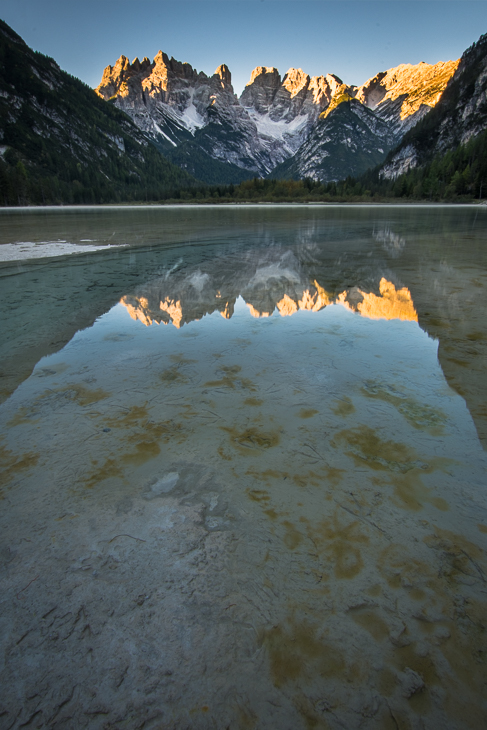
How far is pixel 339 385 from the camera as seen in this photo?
15.2 feet

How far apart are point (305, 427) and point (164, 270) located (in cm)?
998

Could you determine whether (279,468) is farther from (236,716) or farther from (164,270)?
(164,270)

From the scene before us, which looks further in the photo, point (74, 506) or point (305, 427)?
point (305, 427)

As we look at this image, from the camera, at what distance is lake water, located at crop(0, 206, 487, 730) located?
5.74ft

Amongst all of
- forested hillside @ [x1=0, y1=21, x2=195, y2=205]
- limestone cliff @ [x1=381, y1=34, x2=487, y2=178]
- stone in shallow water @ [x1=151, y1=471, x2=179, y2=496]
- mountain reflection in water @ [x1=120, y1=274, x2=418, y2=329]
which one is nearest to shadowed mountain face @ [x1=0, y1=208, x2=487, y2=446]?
mountain reflection in water @ [x1=120, y1=274, x2=418, y2=329]

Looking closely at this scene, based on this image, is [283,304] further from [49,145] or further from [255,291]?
[49,145]

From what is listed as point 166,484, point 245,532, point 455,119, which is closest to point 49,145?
point 455,119

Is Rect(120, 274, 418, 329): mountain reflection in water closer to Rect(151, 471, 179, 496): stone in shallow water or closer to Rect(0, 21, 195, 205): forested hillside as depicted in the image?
Rect(151, 471, 179, 496): stone in shallow water

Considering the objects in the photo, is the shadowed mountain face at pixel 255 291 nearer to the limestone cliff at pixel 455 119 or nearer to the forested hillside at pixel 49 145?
the forested hillside at pixel 49 145

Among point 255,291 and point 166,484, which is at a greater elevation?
point 255,291

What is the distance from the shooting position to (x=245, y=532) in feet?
8.45

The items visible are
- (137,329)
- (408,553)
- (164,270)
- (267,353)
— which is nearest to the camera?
(408,553)

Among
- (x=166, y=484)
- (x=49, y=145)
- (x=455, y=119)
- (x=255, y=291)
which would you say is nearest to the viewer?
(x=166, y=484)

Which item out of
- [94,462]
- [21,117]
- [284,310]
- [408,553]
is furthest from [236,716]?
[21,117]
